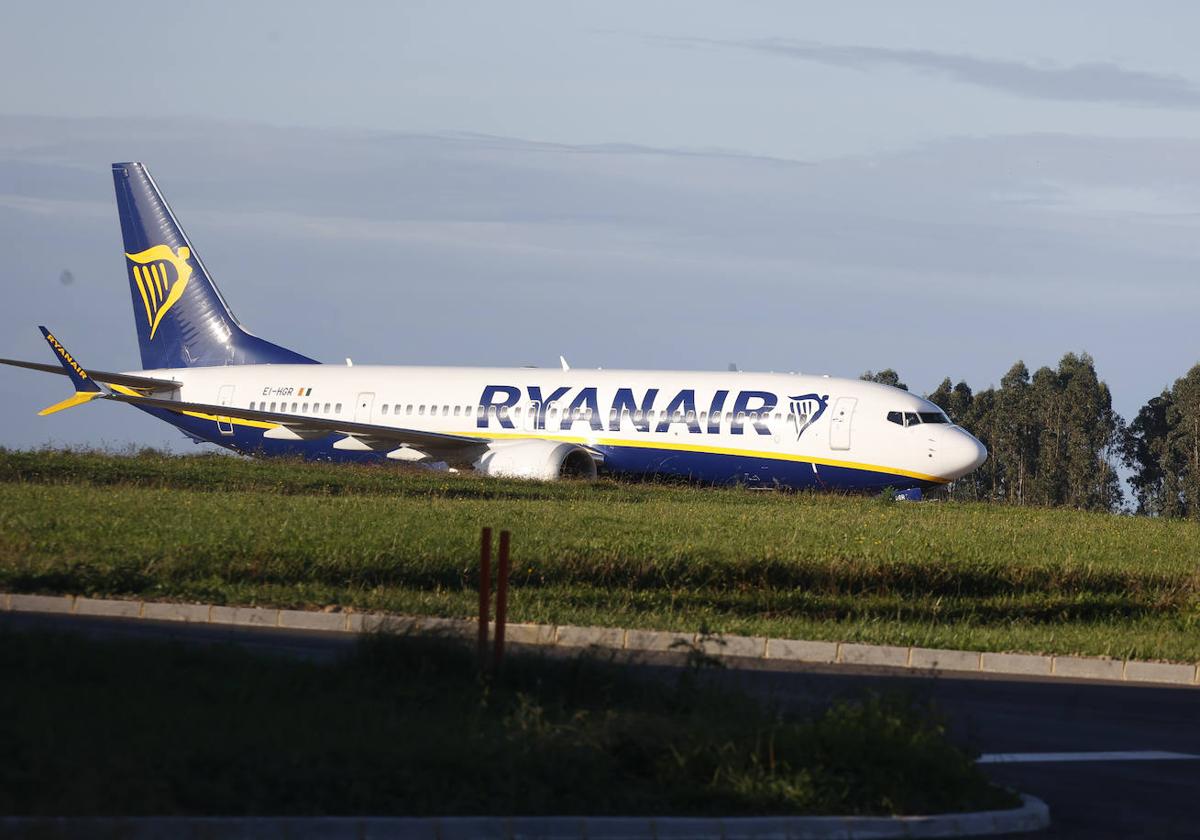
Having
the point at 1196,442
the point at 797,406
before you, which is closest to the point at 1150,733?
the point at 797,406

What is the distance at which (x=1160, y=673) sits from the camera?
14031 millimetres

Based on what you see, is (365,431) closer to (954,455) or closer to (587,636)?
(954,455)

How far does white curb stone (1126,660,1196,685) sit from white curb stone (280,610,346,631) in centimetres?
695

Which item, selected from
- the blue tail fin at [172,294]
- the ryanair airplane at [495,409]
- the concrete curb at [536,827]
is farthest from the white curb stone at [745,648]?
the blue tail fin at [172,294]

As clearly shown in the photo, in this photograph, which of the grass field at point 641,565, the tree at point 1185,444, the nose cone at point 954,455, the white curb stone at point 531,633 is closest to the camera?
the white curb stone at point 531,633

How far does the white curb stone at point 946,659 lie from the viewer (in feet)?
45.4

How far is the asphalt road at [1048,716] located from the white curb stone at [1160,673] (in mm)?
469

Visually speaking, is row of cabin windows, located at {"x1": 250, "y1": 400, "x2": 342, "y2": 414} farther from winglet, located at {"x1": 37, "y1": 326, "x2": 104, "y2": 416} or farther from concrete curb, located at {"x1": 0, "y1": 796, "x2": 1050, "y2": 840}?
concrete curb, located at {"x1": 0, "y1": 796, "x2": 1050, "y2": 840}

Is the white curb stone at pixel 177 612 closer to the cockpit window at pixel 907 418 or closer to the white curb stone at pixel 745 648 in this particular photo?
the white curb stone at pixel 745 648

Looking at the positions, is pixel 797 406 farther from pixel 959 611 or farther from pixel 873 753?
pixel 873 753

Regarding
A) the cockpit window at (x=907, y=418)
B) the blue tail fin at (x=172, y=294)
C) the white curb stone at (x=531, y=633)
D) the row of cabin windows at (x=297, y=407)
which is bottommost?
the white curb stone at (x=531, y=633)

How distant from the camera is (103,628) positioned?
501 inches

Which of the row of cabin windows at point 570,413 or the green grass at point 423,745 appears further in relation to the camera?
the row of cabin windows at point 570,413

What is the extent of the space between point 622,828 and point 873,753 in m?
1.65
